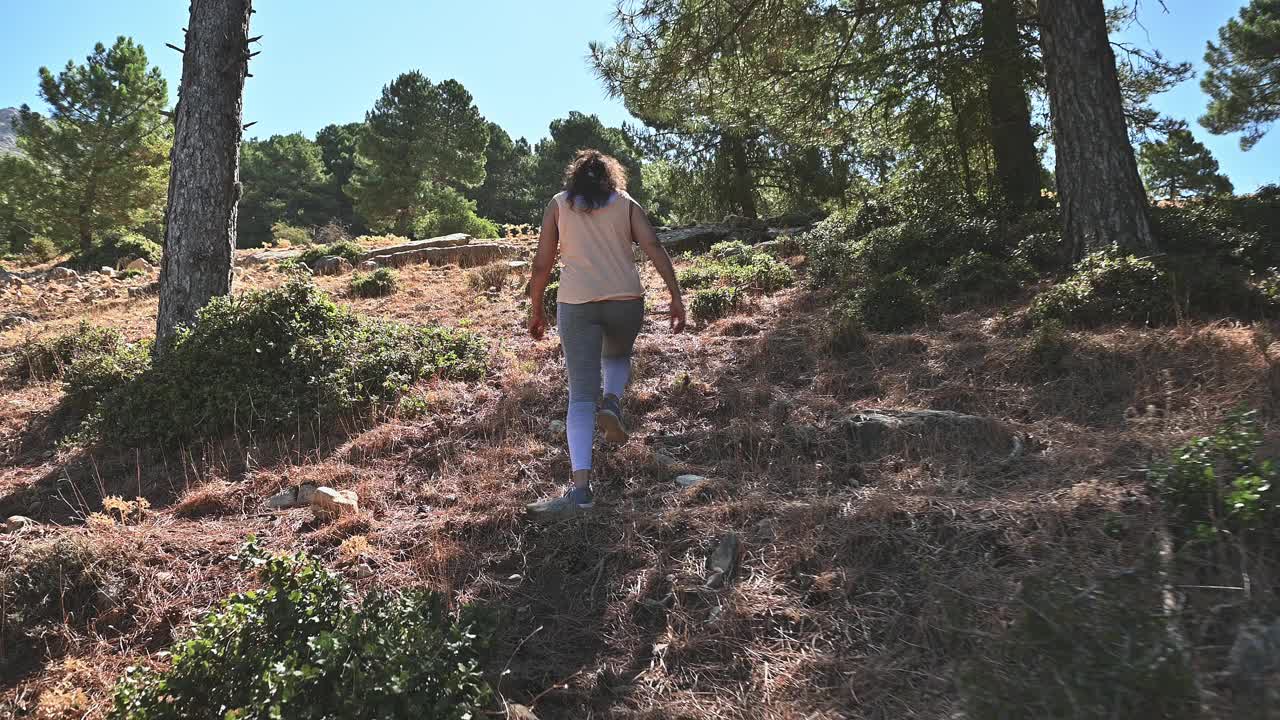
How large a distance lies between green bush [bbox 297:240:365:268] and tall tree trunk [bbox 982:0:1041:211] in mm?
10962

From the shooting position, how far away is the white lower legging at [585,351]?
3443 millimetres

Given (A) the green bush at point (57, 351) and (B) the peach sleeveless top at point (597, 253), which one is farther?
(A) the green bush at point (57, 351)

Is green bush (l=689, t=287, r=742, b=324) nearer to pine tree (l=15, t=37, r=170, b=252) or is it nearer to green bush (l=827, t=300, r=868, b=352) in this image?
green bush (l=827, t=300, r=868, b=352)

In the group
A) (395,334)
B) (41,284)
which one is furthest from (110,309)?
(395,334)

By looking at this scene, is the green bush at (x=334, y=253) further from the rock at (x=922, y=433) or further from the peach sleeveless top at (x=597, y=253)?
the rock at (x=922, y=433)

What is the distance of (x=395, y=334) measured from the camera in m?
6.11

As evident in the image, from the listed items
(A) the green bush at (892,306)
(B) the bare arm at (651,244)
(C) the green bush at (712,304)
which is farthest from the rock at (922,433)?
(C) the green bush at (712,304)

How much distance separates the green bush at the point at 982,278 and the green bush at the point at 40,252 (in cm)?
2447

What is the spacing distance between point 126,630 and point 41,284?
1475 cm

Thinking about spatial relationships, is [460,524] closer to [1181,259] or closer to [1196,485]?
[1196,485]

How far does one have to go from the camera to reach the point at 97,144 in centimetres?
2372

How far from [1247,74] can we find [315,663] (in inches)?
1014

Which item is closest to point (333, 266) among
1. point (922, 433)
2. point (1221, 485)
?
point (922, 433)

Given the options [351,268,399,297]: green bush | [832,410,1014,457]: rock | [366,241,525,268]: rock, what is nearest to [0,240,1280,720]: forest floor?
[832,410,1014,457]: rock
